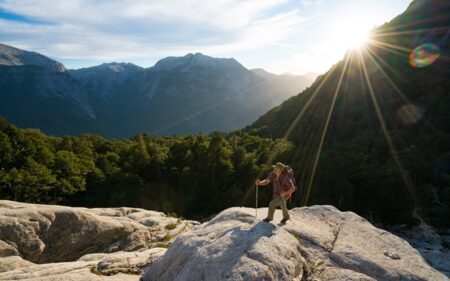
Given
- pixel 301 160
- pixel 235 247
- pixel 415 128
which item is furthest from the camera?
pixel 415 128

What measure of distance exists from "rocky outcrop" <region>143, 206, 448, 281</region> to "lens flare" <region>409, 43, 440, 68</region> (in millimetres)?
177982

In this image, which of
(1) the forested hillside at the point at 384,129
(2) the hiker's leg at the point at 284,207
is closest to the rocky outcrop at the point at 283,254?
(2) the hiker's leg at the point at 284,207

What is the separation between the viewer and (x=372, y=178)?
8769 centimetres

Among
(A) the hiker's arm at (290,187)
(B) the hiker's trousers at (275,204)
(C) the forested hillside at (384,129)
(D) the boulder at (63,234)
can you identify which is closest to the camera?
(B) the hiker's trousers at (275,204)

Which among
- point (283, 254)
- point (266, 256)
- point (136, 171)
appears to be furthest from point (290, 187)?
point (136, 171)

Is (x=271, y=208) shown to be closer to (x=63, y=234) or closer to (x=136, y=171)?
Answer: (x=63, y=234)

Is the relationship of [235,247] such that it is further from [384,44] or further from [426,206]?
[384,44]

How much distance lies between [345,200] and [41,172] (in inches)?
2728

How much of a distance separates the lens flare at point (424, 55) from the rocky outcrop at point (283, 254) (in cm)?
17798

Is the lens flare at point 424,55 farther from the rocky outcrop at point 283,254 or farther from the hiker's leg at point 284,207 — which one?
the hiker's leg at point 284,207

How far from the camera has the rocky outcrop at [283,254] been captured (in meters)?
11.5

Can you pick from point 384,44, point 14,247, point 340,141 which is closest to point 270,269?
point 14,247

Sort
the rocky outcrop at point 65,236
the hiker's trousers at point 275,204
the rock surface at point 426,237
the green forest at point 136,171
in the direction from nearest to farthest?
the hiker's trousers at point 275,204
the rocky outcrop at point 65,236
the rock surface at point 426,237
the green forest at point 136,171

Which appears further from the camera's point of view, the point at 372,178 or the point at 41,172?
the point at 372,178
